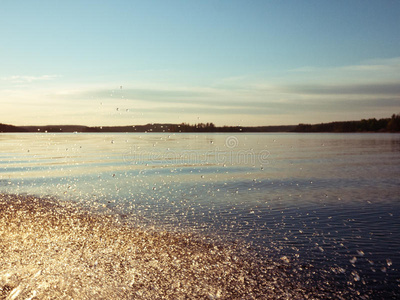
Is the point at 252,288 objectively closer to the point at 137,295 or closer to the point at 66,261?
the point at 137,295

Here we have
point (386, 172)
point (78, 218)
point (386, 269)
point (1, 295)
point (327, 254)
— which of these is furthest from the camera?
point (386, 172)

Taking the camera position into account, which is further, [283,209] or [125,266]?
[283,209]

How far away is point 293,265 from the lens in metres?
9.09

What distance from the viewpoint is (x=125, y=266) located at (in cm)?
894

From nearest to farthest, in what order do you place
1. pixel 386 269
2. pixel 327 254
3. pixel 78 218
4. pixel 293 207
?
pixel 386 269, pixel 327 254, pixel 78 218, pixel 293 207

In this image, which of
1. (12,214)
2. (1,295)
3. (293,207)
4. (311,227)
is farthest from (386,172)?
(1,295)

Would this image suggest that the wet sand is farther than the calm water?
No

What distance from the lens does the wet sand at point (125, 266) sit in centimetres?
746

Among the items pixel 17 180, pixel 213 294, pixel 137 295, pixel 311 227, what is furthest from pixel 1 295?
pixel 17 180

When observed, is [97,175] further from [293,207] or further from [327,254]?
[327,254]

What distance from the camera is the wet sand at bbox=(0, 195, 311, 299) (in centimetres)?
746

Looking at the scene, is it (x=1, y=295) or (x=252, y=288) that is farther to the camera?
(x=252, y=288)

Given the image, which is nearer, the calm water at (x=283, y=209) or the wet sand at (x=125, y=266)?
the wet sand at (x=125, y=266)

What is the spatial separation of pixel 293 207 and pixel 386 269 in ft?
24.3
